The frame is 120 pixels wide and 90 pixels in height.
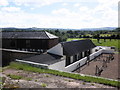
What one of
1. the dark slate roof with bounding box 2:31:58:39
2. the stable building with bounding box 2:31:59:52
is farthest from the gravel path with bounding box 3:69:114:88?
the dark slate roof with bounding box 2:31:58:39

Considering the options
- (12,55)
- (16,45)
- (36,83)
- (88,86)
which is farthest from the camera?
(16,45)

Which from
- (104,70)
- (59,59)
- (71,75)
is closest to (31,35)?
(59,59)

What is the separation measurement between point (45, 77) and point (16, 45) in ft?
35.5

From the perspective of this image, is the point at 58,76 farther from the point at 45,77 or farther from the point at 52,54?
the point at 52,54

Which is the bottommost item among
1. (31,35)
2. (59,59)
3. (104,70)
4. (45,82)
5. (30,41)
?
(104,70)

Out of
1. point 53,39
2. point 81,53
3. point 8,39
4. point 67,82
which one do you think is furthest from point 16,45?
point 67,82

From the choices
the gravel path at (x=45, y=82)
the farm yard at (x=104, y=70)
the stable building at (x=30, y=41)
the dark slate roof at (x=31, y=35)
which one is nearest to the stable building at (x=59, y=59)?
the farm yard at (x=104, y=70)

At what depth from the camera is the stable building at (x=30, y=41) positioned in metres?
A: 17.0

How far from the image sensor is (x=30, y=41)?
1758 centimetres

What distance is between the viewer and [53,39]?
58.6 ft

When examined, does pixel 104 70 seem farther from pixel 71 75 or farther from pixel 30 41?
pixel 30 41

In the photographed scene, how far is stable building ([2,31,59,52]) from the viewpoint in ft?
55.8

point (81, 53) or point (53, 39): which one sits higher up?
point (53, 39)

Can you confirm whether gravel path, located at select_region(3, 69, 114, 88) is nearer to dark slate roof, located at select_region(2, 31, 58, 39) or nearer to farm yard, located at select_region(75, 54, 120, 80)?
farm yard, located at select_region(75, 54, 120, 80)
